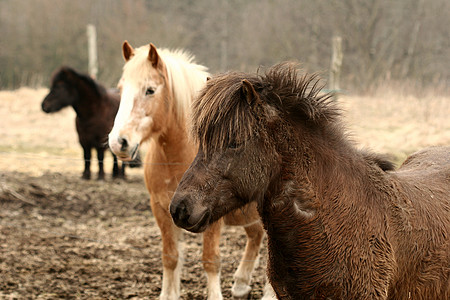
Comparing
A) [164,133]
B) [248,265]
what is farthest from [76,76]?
[248,265]

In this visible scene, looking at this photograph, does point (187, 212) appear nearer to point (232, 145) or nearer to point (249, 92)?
point (232, 145)

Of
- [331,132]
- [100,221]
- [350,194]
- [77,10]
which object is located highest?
[77,10]

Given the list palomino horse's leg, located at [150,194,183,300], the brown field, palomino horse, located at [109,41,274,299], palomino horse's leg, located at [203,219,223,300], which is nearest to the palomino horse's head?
palomino horse, located at [109,41,274,299]

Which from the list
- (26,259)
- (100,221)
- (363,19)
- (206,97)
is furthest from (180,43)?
(206,97)

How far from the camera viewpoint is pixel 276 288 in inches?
93.8

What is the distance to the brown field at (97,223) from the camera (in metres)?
4.69

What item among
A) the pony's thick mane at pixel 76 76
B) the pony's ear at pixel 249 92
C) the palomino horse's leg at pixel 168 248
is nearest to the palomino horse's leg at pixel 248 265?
the palomino horse's leg at pixel 168 248

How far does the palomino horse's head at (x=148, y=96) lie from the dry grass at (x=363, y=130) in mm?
5514

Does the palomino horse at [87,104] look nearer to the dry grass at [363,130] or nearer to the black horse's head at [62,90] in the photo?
the black horse's head at [62,90]

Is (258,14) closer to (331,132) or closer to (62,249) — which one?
(62,249)

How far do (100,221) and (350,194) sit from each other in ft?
19.0

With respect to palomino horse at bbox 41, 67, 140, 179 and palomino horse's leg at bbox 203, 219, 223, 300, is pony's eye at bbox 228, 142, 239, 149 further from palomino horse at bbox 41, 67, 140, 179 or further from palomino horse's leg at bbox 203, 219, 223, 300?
palomino horse at bbox 41, 67, 140, 179

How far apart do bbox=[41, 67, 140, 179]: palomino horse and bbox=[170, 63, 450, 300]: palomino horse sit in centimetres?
874

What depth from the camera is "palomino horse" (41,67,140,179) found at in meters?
10.6
